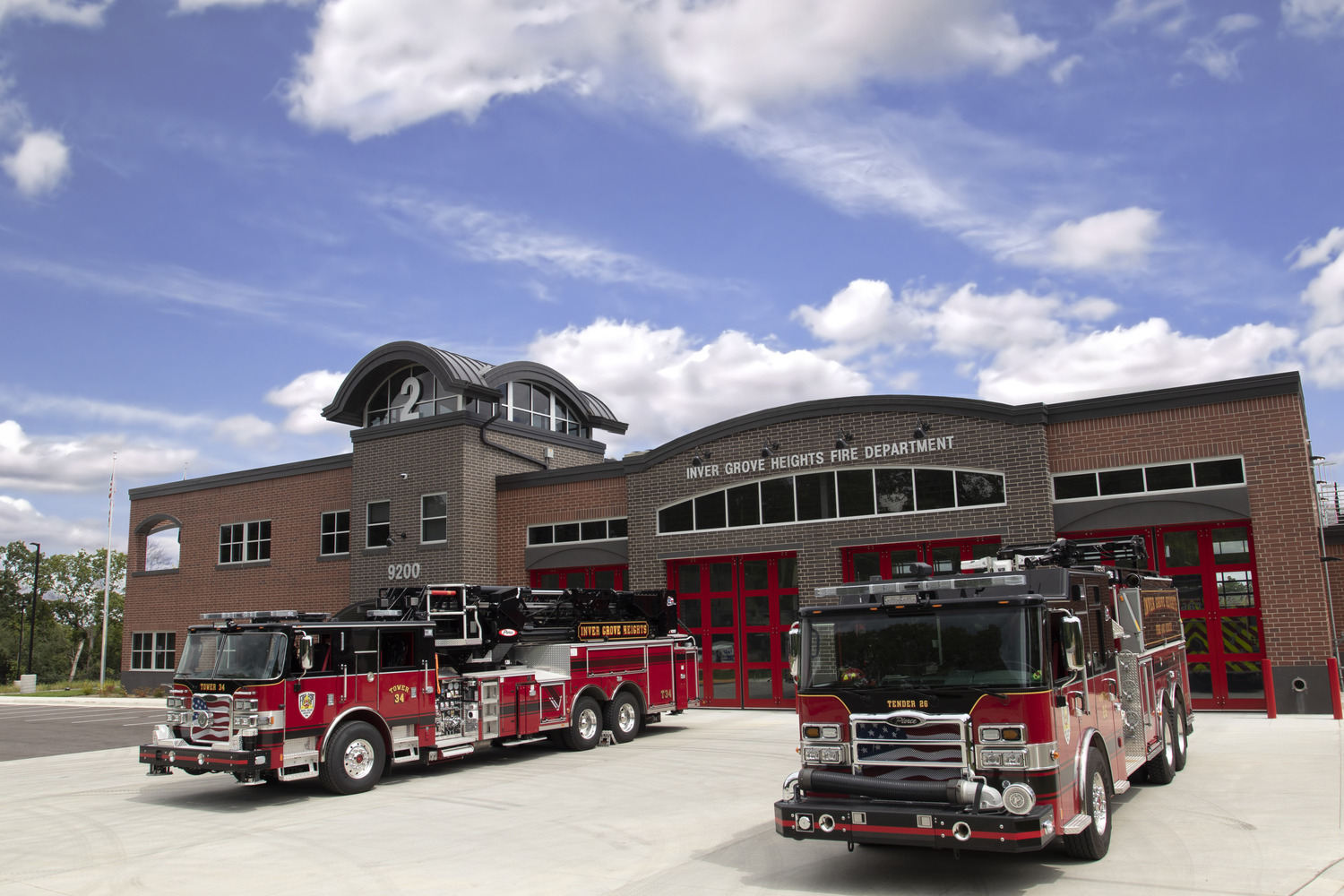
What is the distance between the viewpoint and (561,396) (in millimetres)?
31828

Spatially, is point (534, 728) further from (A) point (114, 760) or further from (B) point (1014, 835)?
(B) point (1014, 835)

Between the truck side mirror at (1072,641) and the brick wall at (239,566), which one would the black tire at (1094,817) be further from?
the brick wall at (239,566)

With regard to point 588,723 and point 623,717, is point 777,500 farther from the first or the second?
point 588,723

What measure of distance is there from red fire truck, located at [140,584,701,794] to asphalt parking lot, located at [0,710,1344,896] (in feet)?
1.89

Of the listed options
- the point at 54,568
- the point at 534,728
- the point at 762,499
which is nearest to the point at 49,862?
the point at 534,728

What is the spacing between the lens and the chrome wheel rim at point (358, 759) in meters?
13.0

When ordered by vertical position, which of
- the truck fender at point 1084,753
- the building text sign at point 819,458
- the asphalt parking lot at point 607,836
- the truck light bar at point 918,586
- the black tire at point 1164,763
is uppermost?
the building text sign at point 819,458

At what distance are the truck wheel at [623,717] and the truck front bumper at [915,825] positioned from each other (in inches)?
392

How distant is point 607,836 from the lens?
9836mm

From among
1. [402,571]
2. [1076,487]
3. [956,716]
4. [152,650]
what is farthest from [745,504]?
[152,650]

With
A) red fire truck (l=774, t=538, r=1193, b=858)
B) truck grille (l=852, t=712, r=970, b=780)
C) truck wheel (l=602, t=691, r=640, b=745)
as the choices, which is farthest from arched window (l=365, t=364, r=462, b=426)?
truck grille (l=852, t=712, r=970, b=780)

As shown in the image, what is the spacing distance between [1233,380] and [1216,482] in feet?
5.96

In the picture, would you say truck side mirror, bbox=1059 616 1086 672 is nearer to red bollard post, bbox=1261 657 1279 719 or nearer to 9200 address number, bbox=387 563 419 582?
red bollard post, bbox=1261 657 1279 719

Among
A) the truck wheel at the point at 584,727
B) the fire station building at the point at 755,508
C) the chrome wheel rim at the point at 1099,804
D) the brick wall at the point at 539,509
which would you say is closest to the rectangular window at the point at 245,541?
the fire station building at the point at 755,508
